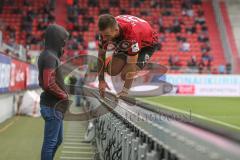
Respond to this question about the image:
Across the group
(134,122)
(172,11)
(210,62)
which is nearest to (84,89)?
(134,122)

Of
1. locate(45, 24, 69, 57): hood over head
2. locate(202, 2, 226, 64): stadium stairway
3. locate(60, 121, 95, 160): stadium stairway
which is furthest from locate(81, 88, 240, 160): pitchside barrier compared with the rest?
locate(202, 2, 226, 64): stadium stairway

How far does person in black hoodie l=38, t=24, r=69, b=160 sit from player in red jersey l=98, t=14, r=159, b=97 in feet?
1.84

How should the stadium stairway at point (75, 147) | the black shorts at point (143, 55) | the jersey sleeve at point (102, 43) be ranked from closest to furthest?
the jersey sleeve at point (102, 43) < the black shorts at point (143, 55) < the stadium stairway at point (75, 147)

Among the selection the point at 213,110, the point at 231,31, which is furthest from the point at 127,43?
the point at 231,31

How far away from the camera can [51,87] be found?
5.23 meters

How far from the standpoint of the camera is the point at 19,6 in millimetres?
35531

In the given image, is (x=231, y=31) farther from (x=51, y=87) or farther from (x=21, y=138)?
(x=51, y=87)

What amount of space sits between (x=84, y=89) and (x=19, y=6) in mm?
25911

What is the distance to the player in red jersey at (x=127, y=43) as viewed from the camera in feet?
19.7

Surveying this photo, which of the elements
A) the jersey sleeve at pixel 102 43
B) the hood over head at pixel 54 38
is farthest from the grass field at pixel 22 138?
the hood over head at pixel 54 38

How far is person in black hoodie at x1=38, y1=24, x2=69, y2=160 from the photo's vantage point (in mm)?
5211

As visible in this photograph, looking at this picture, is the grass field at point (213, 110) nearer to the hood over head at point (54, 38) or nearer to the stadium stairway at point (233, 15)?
the hood over head at point (54, 38)

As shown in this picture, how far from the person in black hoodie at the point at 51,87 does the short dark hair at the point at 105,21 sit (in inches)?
16.4

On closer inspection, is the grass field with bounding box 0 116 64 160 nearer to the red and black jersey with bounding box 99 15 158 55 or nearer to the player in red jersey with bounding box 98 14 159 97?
the player in red jersey with bounding box 98 14 159 97
